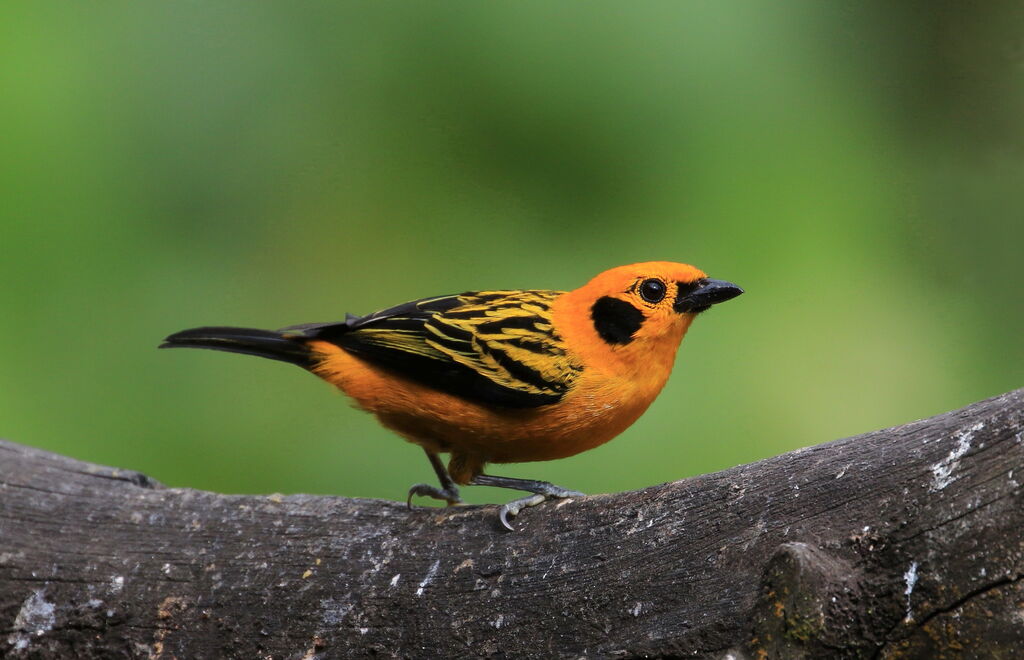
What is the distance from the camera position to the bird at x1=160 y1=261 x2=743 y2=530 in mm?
3760

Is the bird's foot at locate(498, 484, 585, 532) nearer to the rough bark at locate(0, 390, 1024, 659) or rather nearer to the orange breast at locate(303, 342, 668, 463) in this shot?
the rough bark at locate(0, 390, 1024, 659)

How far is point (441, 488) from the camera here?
4.12 meters

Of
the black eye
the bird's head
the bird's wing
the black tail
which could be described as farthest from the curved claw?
the black tail

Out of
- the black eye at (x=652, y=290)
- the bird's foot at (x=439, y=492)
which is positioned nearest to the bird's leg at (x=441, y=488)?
the bird's foot at (x=439, y=492)

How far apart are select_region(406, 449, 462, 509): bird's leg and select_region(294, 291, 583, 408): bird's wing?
15.7 inches

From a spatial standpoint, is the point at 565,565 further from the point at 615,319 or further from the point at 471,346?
the point at 615,319

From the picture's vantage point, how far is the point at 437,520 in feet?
11.0

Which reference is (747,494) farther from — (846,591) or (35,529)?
(35,529)

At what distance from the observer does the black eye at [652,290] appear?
399 cm

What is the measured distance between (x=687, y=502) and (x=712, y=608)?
0.36m

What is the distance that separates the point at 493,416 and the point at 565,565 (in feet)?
3.12

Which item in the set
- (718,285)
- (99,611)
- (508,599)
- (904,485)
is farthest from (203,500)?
(904,485)

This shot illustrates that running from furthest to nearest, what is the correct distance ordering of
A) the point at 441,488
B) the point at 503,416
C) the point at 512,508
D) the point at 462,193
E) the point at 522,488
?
the point at 462,193, the point at 441,488, the point at 503,416, the point at 522,488, the point at 512,508

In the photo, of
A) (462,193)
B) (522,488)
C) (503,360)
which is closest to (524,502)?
(522,488)
